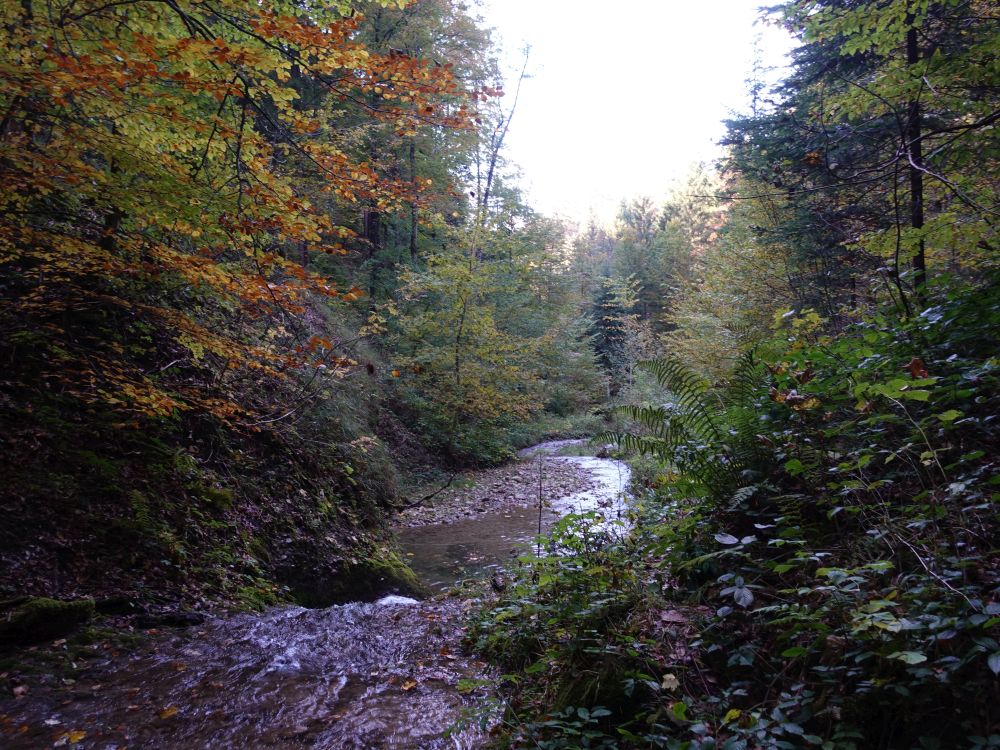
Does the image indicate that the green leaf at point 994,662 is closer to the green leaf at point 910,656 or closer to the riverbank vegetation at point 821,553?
the riverbank vegetation at point 821,553

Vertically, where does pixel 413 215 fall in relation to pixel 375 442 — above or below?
above

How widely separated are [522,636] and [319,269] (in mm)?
15964

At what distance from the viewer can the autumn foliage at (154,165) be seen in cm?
420

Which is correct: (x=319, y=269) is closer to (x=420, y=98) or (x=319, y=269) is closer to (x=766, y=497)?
(x=420, y=98)

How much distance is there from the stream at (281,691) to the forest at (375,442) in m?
0.04

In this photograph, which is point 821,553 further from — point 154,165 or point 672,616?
point 154,165

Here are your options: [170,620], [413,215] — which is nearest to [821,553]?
[170,620]

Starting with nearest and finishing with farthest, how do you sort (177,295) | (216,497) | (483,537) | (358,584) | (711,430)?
(711,430), (216,497), (358,584), (177,295), (483,537)

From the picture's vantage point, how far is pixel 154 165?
4.85 m

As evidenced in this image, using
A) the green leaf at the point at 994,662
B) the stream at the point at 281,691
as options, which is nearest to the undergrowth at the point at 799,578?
the green leaf at the point at 994,662

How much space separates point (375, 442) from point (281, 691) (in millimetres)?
6563

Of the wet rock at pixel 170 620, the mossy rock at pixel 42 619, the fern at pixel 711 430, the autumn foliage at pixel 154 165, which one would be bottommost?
the wet rock at pixel 170 620

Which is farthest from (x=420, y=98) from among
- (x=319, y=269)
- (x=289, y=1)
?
(x=319, y=269)

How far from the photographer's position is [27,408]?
523cm
